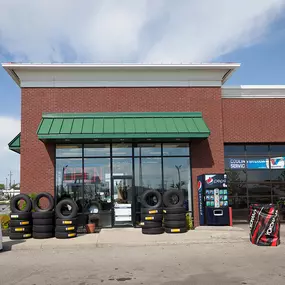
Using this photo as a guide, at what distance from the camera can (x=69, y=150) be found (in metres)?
16.2

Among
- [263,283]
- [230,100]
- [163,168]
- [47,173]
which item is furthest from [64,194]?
[263,283]

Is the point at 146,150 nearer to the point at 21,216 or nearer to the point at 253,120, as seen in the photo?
the point at 253,120

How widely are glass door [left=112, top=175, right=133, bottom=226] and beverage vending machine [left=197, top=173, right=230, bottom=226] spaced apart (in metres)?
3.28

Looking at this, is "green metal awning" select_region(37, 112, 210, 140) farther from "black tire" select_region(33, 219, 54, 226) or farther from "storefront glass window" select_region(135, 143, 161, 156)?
"black tire" select_region(33, 219, 54, 226)

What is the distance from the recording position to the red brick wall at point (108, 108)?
51.9ft

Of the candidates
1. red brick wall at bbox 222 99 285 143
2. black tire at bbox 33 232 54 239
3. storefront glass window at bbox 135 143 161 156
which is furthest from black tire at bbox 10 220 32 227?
red brick wall at bbox 222 99 285 143

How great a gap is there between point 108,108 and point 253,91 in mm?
6888

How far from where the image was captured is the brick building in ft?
51.9

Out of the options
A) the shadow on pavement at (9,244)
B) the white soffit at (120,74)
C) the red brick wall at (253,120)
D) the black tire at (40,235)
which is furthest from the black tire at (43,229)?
the red brick wall at (253,120)

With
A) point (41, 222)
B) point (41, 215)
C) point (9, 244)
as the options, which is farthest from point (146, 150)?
point (9, 244)

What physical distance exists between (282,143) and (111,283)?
13031 mm

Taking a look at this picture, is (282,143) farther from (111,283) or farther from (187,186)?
(111,283)

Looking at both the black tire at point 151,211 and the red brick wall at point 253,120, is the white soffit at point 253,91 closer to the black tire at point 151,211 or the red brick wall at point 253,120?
the red brick wall at point 253,120

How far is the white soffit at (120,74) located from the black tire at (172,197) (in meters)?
5.06
